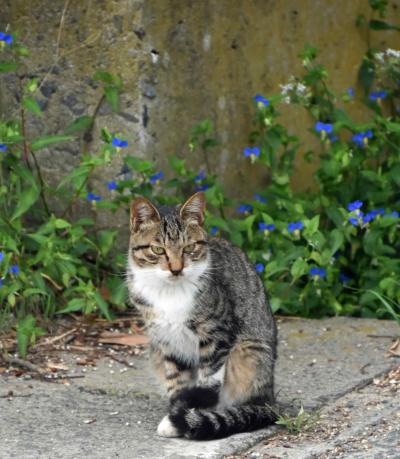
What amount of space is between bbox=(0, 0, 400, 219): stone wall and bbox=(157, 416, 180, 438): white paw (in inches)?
94.5

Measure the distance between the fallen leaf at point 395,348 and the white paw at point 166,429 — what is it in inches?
67.9

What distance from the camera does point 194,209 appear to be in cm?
562

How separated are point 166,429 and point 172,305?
0.60 m

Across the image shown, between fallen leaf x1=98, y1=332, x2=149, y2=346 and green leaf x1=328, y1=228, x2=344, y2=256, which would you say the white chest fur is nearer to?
fallen leaf x1=98, y1=332, x2=149, y2=346

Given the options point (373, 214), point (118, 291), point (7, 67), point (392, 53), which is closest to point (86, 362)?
point (118, 291)

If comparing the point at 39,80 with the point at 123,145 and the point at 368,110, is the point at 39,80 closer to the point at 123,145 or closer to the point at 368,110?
the point at 123,145

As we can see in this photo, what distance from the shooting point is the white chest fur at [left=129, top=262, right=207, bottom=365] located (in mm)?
5445

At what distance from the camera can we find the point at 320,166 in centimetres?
802

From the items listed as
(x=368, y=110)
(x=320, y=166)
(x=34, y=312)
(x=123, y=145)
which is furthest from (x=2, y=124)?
(x=368, y=110)

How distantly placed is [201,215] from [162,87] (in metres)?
1.81

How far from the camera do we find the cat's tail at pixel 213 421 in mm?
5164

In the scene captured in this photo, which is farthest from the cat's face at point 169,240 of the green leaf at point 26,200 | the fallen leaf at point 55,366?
the green leaf at point 26,200

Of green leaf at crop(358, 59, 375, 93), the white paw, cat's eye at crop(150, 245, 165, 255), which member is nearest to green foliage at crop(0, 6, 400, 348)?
green leaf at crop(358, 59, 375, 93)

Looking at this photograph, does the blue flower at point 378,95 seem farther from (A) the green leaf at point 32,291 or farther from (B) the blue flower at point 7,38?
(A) the green leaf at point 32,291
